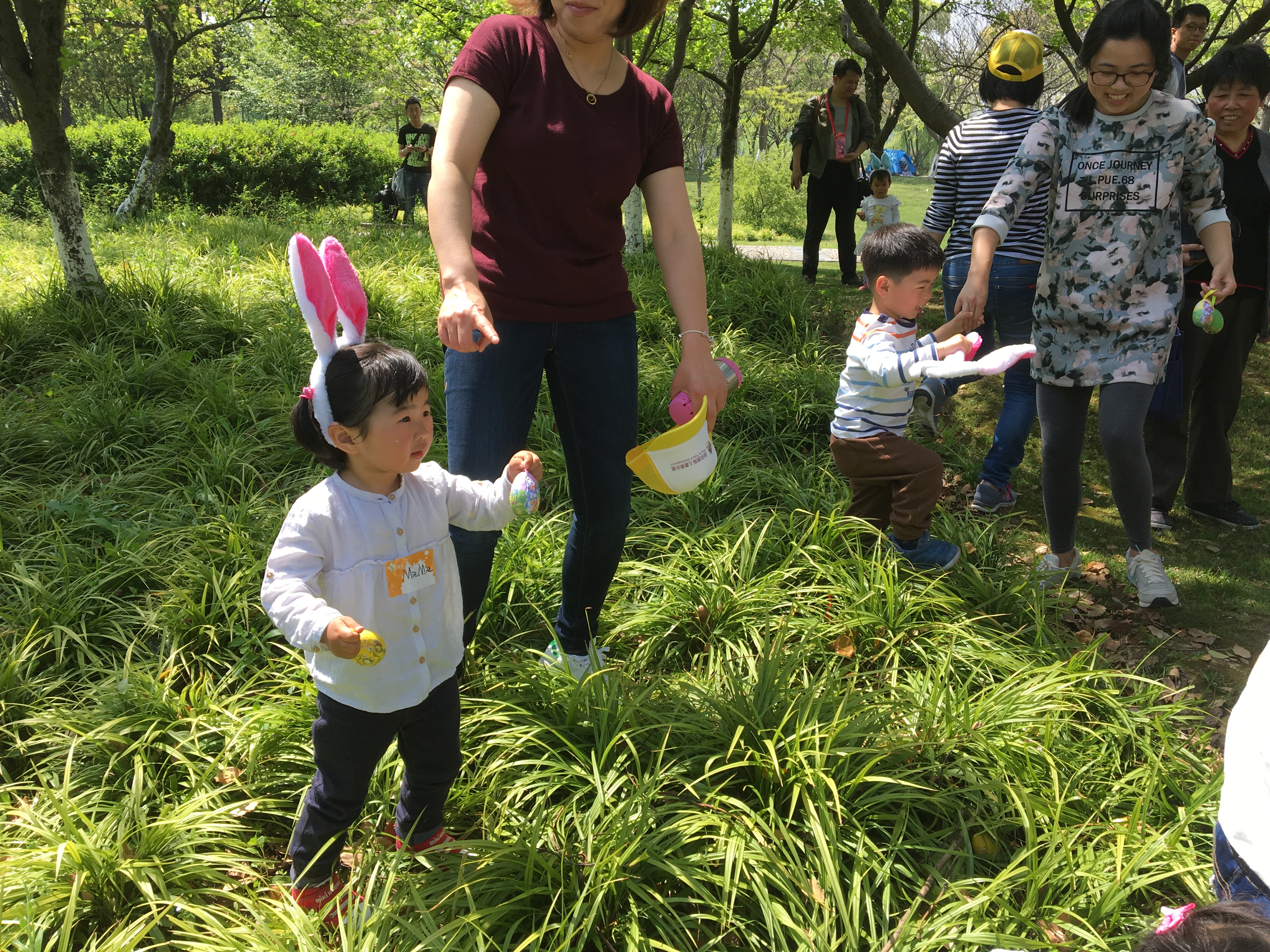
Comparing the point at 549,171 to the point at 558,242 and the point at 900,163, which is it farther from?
the point at 900,163

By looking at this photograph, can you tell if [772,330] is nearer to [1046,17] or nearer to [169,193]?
[169,193]

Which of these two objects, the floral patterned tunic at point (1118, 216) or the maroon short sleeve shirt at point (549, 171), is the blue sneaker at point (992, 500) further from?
the maroon short sleeve shirt at point (549, 171)

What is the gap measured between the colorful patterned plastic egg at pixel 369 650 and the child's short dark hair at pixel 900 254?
2.19 meters

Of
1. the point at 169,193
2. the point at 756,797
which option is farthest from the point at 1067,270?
the point at 169,193

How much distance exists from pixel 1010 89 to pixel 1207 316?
1296 millimetres

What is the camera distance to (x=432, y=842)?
2.06m

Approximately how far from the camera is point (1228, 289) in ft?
10.1

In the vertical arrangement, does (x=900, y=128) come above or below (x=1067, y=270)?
above

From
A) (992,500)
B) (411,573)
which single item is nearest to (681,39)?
(992,500)

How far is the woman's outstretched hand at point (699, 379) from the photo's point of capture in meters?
2.24

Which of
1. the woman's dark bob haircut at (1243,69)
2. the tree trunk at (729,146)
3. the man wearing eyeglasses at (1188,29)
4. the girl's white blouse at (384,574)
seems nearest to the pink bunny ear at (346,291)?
the girl's white blouse at (384,574)

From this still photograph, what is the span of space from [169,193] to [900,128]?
3419cm

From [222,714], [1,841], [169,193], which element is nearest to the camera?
[1,841]

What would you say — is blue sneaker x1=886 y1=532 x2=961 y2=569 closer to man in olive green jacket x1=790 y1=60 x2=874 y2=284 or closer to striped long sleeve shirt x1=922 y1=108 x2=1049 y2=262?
striped long sleeve shirt x1=922 y1=108 x2=1049 y2=262
